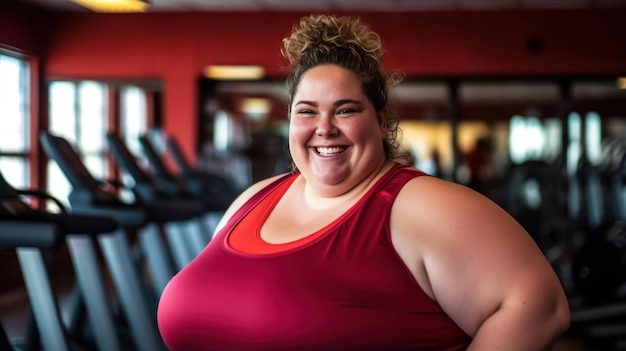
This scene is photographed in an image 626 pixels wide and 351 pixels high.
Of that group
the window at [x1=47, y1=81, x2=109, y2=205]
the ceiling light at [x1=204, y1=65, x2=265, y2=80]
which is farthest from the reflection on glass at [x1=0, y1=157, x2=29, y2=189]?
the ceiling light at [x1=204, y1=65, x2=265, y2=80]

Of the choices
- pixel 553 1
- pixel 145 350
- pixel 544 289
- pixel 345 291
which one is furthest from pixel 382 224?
pixel 553 1

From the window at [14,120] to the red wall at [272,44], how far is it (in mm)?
579

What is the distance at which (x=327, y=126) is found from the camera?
135 centimetres

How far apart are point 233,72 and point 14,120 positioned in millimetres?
2053

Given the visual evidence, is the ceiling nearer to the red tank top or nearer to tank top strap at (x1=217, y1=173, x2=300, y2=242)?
tank top strap at (x1=217, y1=173, x2=300, y2=242)

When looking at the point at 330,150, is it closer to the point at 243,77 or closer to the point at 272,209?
the point at 272,209

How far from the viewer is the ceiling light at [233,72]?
7945mm

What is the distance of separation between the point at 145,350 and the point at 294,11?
16.3 ft

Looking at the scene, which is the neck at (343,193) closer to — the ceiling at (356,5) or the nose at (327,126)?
the nose at (327,126)

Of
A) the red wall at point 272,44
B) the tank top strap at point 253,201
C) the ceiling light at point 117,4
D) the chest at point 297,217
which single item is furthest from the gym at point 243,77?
the chest at point 297,217

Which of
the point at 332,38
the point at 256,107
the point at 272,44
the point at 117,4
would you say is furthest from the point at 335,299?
the point at 256,107

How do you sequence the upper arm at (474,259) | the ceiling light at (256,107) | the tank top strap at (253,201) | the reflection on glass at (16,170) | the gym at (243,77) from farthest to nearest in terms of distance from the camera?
the ceiling light at (256,107) < the gym at (243,77) < the reflection on glass at (16,170) < the tank top strap at (253,201) < the upper arm at (474,259)

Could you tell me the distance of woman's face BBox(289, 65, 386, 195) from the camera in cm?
135

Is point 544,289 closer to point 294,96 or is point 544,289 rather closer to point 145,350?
point 294,96
